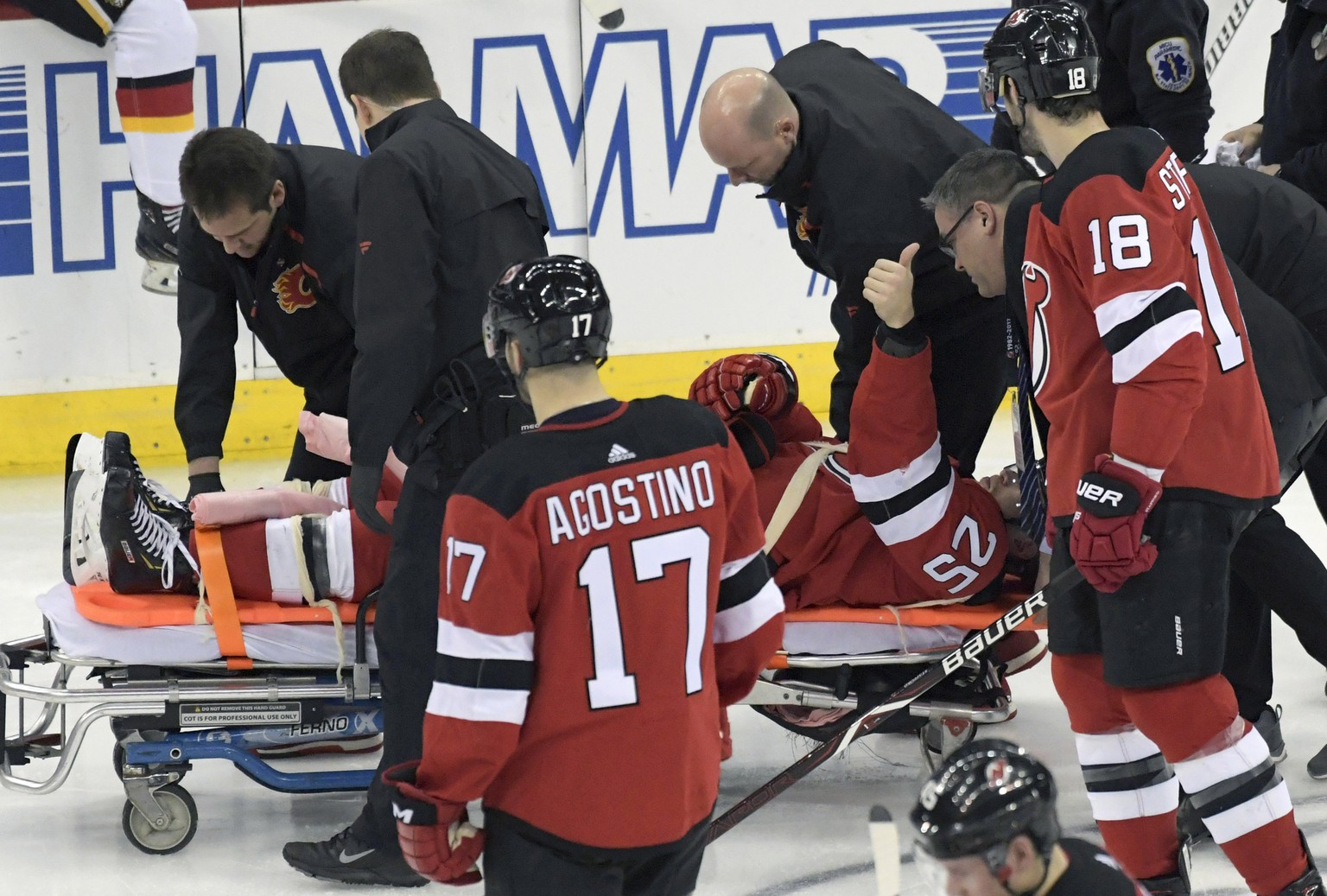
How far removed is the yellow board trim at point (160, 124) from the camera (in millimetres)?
5559

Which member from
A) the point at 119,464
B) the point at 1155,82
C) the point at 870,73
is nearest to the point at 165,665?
the point at 119,464

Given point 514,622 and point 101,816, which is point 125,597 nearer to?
point 101,816

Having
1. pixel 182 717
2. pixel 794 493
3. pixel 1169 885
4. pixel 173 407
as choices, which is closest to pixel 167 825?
pixel 182 717

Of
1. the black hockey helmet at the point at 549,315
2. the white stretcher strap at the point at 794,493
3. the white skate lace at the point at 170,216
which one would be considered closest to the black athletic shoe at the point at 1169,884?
the white stretcher strap at the point at 794,493

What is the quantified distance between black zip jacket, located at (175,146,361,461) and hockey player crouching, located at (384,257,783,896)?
137 cm

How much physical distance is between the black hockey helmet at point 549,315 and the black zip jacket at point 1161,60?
101 inches

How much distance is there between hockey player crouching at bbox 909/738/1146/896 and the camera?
1518mm

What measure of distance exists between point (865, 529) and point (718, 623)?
3.70 feet

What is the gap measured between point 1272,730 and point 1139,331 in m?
1.33

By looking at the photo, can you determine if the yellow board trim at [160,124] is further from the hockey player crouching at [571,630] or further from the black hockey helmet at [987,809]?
the black hockey helmet at [987,809]

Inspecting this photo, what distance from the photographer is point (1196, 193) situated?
2.48 meters

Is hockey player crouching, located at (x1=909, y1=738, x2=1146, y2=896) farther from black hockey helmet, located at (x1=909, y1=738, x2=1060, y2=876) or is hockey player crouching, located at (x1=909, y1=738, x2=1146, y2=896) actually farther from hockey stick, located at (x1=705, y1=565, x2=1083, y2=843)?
hockey stick, located at (x1=705, y1=565, x2=1083, y2=843)

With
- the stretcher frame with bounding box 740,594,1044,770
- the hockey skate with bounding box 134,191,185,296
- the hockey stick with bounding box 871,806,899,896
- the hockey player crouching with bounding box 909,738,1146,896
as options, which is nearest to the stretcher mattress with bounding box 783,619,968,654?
the stretcher frame with bounding box 740,594,1044,770

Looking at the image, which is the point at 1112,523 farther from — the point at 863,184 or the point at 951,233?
the point at 863,184
